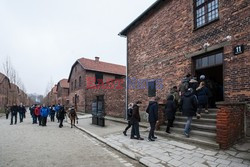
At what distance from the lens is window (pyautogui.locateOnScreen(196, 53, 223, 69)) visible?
7.51 m

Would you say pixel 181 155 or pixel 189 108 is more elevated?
pixel 189 108

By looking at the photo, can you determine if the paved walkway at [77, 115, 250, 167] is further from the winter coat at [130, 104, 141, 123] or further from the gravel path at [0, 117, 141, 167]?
the winter coat at [130, 104, 141, 123]

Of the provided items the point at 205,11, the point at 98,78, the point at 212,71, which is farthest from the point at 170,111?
the point at 98,78

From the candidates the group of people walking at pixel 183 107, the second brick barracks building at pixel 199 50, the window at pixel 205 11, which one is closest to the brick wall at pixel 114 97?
the second brick barracks building at pixel 199 50

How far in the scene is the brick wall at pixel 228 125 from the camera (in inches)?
201

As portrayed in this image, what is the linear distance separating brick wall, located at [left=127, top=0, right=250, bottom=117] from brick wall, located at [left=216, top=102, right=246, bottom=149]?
4.37ft

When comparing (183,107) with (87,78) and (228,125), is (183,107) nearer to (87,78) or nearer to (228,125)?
(228,125)

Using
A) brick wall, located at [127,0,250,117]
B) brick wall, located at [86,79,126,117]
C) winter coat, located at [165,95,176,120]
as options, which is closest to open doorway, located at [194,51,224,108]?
brick wall, located at [127,0,250,117]

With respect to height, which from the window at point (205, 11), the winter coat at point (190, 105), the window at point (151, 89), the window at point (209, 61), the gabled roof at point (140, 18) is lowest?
the winter coat at point (190, 105)

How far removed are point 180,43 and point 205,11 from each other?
6.15 ft

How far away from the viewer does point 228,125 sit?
16.9 feet

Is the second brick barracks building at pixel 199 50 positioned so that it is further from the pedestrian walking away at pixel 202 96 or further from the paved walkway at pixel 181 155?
the pedestrian walking away at pixel 202 96

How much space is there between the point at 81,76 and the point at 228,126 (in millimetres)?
23037

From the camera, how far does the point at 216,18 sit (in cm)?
753
